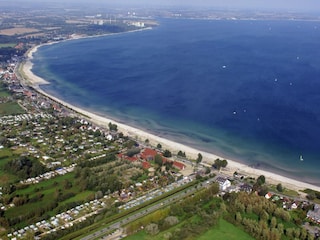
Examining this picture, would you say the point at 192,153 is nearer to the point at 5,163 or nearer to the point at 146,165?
the point at 146,165

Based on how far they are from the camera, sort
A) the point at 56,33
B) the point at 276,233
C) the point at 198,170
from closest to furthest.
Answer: the point at 276,233, the point at 198,170, the point at 56,33

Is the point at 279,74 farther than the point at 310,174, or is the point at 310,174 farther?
the point at 279,74

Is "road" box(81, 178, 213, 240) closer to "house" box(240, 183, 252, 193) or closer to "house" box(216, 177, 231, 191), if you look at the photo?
"house" box(216, 177, 231, 191)

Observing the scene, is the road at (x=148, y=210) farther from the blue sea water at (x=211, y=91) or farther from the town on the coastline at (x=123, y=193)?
the blue sea water at (x=211, y=91)

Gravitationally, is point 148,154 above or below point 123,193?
above

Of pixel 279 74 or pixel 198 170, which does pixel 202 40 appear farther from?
pixel 198 170

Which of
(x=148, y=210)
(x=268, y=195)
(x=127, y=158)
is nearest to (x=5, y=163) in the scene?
(x=127, y=158)

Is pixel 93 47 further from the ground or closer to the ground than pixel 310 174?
further from the ground

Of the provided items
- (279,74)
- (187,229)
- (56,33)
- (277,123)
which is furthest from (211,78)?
(56,33)

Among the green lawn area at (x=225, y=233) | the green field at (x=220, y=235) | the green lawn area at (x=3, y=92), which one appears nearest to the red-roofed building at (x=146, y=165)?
the green field at (x=220, y=235)
